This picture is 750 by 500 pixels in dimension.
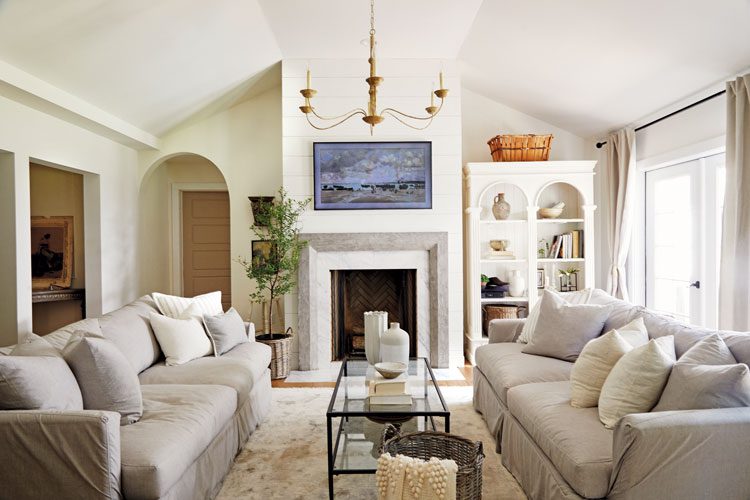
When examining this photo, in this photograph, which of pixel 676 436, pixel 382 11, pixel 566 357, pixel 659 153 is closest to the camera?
pixel 676 436

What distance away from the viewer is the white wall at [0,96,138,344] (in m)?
3.65

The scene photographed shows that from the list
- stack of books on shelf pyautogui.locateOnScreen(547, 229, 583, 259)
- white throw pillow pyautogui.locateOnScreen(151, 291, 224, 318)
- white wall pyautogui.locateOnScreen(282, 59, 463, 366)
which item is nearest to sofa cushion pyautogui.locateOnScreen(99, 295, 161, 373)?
white throw pillow pyautogui.locateOnScreen(151, 291, 224, 318)

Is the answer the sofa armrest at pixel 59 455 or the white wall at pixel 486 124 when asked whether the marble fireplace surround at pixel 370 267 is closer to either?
the white wall at pixel 486 124

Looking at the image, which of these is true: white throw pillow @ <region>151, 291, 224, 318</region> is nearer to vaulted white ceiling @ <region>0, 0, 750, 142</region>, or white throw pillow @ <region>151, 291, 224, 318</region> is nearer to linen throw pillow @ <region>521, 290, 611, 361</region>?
vaulted white ceiling @ <region>0, 0, 750, 142</region>

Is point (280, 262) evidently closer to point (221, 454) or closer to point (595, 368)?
point (221, 454)

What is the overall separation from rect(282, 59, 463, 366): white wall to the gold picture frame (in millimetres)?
2407

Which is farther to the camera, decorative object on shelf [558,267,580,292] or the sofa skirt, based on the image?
decorative object on shelf [558,267,580,292]

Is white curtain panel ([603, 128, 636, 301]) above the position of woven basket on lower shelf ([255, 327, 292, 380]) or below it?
above

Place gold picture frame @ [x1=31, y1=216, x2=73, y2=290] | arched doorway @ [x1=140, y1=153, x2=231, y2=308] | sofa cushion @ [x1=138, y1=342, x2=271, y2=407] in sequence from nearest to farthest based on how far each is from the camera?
sofa cushion @ [x1=138, y1=342, x2=271, y2=407], gold picture frame @ [x1=31, y1=216, x2=73, y2=290], arched doorway @ [x1=140, y1=153, x2=231, y2=308]

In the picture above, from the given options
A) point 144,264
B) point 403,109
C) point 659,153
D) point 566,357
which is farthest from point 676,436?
point 144,264

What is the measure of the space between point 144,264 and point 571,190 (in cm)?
487

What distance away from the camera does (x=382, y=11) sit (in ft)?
13.4

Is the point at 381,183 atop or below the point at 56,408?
atop

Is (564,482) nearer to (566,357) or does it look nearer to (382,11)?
(566,357)
